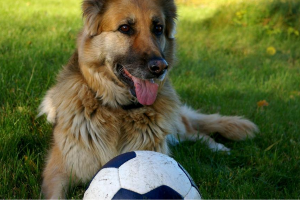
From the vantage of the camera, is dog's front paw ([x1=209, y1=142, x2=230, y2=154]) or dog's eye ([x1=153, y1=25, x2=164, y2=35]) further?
dog's front paw ([x1=209, y1=142, x2=230, y2=154])

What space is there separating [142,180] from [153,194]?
0.11 metres

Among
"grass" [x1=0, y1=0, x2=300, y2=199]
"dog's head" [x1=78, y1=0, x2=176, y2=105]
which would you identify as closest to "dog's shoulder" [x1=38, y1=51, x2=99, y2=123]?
"dog's head" [x1=78, y1=0, x2=176, y2=105]

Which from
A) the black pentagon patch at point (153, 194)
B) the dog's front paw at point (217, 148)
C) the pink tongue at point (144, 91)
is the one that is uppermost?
the pink tongue at point (144, 91)

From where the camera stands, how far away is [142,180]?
2152mm

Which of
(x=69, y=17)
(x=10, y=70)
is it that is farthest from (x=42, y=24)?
(x=10, y=70)

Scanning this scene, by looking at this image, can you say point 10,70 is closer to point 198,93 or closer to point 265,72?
point 198,93

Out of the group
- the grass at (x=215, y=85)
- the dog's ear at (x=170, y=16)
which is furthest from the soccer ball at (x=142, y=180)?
the dog's ear at (x=170, y=16)

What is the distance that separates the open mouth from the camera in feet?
10.3

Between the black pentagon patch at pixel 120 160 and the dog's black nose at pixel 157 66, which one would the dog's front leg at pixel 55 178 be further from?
the dog's black nose at pixel 157 66

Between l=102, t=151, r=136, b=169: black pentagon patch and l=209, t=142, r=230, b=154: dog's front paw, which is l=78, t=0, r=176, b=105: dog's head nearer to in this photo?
l=102, t=151, r=136, b=169: black pentagon patch

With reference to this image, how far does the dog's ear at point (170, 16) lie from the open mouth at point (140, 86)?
24.6 inches

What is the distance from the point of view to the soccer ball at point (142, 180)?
2113 millimetres

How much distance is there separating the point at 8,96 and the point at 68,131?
136cm

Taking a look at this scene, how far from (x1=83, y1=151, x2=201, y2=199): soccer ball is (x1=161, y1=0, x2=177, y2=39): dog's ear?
5.18 ft
